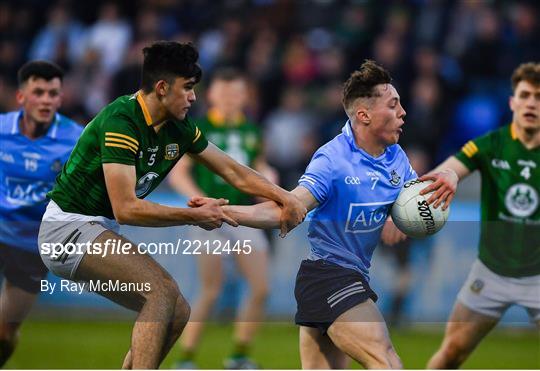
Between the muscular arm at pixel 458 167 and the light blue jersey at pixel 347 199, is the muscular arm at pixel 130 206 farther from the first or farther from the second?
the muscular arm at pixel 458 167

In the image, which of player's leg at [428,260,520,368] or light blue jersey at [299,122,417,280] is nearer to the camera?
light blue jersey at [299,122,417,280]

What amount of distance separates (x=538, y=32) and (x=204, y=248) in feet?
23.8

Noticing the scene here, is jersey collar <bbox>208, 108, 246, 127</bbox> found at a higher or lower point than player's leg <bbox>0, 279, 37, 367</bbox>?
higher

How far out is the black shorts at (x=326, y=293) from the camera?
671 cm

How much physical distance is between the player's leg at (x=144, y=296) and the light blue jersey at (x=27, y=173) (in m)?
2.01

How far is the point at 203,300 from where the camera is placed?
10195 millimetres

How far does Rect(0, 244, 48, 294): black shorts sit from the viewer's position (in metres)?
8.55

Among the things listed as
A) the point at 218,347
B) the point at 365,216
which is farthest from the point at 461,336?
the point at 218,347

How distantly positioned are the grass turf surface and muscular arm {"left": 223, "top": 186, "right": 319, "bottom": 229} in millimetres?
2995

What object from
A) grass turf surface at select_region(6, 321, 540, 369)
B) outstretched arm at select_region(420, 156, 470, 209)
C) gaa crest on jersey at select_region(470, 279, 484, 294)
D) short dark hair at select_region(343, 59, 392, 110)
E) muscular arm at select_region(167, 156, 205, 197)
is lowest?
grass turf surface at select_region(6, 321, 540, 369)

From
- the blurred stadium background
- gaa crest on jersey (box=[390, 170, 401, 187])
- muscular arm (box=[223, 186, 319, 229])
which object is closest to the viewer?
muscular arm (box=[223, 186, 319, 229])

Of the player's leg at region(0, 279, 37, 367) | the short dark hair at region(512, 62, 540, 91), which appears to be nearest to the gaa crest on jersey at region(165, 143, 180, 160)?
the player's leg at region(0, 279, 37, 367)

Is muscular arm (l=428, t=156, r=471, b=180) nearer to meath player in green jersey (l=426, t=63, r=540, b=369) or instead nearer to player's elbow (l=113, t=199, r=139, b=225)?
meath player in green jersey (l=426, t=63, r=540, b=369)

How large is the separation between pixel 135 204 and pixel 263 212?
936 millimetres
